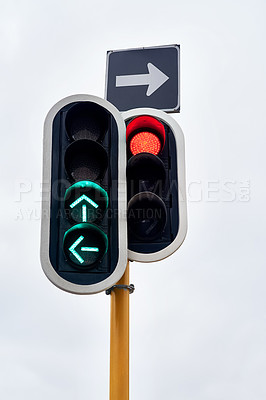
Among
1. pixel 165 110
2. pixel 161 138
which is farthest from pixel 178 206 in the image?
pixel 165 110

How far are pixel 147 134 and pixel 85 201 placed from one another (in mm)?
766

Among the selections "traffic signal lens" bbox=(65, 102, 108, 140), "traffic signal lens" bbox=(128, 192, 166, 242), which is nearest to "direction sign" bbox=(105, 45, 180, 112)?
"traffic signal lens" bbox=(65, 102, 108, 140)

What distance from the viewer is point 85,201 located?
257cm

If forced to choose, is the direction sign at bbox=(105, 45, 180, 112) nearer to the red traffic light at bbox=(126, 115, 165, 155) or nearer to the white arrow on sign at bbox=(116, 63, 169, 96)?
the white arrow on sign at bbox=(116, 63, 169, 96)

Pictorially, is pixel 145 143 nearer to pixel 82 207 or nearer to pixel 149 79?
pixel 82 207

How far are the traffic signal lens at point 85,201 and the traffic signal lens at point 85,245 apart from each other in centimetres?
10

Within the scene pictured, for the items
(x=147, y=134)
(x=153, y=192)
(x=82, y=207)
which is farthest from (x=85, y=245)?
(x=147, y=134)

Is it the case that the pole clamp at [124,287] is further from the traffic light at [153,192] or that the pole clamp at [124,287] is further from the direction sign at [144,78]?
the direction sign at [144,78]

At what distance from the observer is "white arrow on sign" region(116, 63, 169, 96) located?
3.82 m

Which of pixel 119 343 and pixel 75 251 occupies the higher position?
pixel 75 251

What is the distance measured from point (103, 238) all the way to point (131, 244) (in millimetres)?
462

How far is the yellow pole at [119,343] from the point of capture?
2764mm

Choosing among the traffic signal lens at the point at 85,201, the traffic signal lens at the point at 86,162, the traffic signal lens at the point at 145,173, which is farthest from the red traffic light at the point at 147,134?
the traffic signal lens at the point at 85,201

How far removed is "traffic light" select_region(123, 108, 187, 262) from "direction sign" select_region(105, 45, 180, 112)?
2.01 ft
